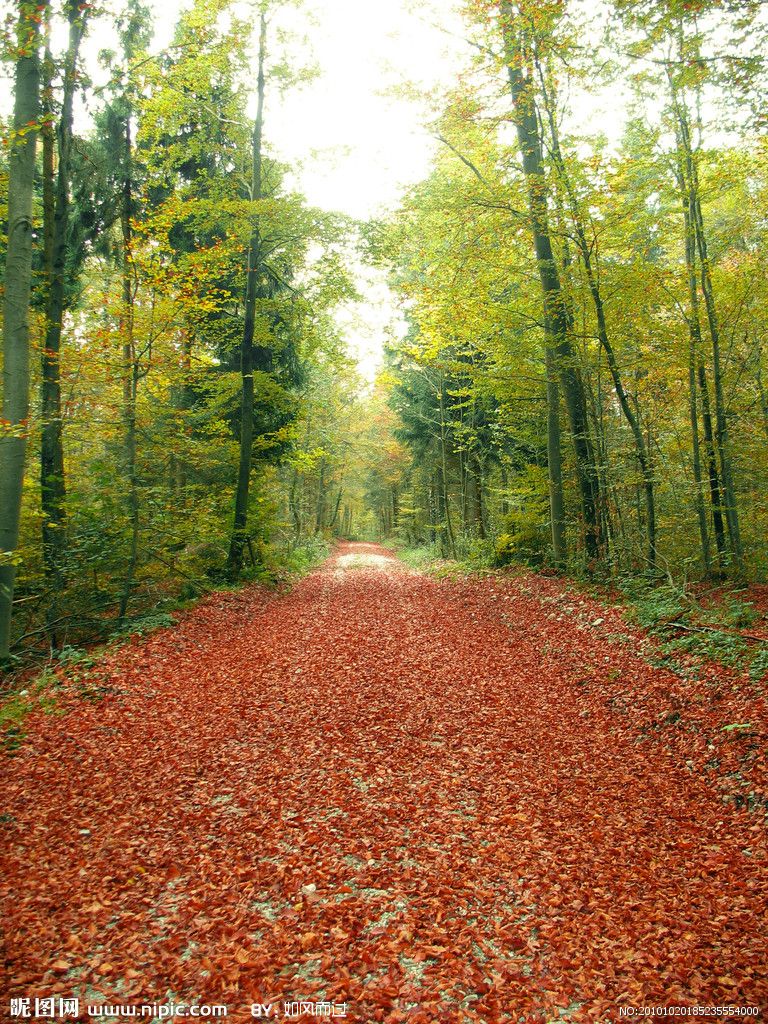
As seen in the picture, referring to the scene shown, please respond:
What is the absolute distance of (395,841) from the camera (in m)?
3.99

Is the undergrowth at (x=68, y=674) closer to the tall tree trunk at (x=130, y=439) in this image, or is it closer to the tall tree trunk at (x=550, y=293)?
the tall tree trunk at (x=130, y=439)

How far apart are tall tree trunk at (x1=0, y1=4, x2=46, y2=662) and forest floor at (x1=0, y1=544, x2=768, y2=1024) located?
1.94m

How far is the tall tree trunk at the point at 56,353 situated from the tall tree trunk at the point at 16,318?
1.84 meters

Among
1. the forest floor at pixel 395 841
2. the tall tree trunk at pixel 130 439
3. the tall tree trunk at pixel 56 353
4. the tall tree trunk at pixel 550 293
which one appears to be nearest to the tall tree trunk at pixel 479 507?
the tall tree trunk at pixel 550 293

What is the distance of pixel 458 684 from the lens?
708 centimetres

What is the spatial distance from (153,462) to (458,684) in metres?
6.41

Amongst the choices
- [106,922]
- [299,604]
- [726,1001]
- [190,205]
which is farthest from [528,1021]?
[190,205]

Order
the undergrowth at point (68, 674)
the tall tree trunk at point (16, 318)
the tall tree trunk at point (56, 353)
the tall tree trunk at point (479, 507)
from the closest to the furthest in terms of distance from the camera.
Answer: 1. the undergrowth at point (68, 674)
2. the tall tree trunk at point (16, 318)
3. the tall tree trunk at point (56, 353)
4. the tall tree trunk at point (479, 507)

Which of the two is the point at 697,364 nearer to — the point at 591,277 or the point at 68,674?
the point at 591,277

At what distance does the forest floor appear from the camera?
2830 mm

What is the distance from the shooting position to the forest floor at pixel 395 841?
2.83 m

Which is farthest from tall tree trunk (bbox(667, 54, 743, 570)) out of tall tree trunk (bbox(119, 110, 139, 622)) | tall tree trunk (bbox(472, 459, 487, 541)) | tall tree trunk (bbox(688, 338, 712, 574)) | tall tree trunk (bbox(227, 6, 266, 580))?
tall tree trunk (bbox(119, 110, 139, 622))

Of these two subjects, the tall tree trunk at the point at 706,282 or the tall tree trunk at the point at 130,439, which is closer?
the tall tree trunk at the point at 130,439

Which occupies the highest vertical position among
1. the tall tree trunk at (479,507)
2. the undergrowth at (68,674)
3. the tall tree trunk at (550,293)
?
the tall tree trunk at (550,293)
